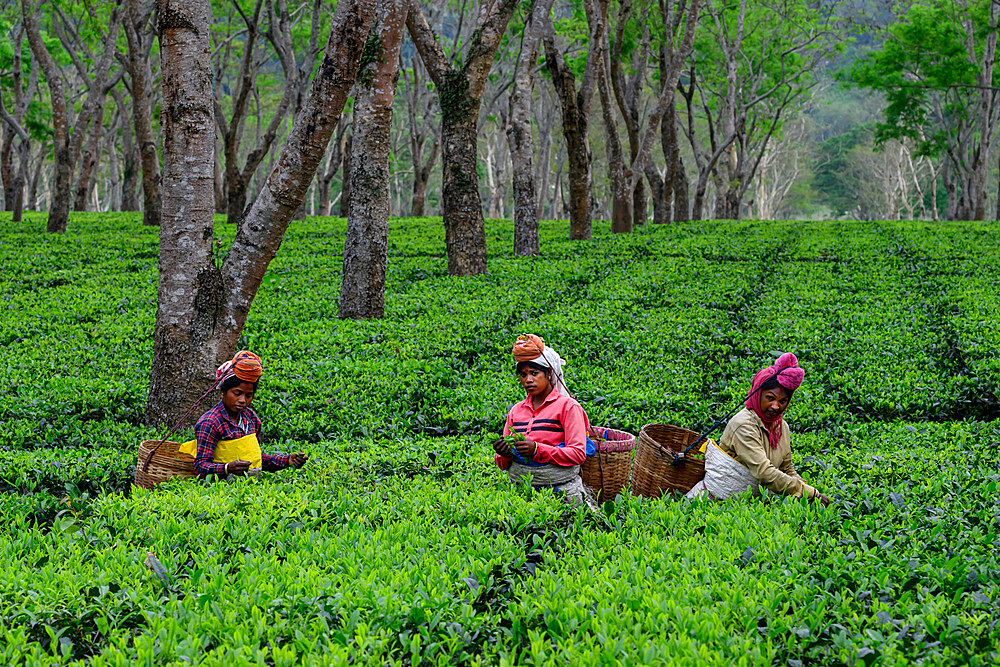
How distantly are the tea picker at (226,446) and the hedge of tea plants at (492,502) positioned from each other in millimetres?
159

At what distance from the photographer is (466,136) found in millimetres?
13023

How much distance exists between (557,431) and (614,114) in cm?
1604

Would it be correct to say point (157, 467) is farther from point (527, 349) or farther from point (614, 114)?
point (614, 114)

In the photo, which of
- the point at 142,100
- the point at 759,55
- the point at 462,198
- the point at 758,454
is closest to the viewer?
the point at 758,454

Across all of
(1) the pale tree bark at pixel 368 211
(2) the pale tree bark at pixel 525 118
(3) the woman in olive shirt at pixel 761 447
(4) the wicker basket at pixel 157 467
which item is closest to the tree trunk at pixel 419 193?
(2) the pale tree bark at pixel 525 118

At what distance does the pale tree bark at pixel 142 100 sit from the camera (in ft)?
58.5

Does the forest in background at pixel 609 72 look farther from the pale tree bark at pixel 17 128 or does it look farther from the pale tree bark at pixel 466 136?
the pale tree bark at pixel 466 136

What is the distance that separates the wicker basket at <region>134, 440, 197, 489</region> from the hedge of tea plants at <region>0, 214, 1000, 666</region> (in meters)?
0.14

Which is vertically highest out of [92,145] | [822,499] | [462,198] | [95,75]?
[95,75]

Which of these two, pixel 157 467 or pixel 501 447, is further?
pixel 157 467

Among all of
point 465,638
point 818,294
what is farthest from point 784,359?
point 818,294

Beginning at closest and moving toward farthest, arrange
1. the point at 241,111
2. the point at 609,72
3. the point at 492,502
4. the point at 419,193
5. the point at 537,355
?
the point at 492,502
the point at 537,355
the point at 609,72
the point at 241,111
the point at 419,193

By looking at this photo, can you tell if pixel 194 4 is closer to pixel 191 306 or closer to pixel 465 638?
pixel 191 306

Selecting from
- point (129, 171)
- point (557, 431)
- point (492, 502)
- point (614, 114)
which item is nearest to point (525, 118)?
Answer: point (614, 114)
